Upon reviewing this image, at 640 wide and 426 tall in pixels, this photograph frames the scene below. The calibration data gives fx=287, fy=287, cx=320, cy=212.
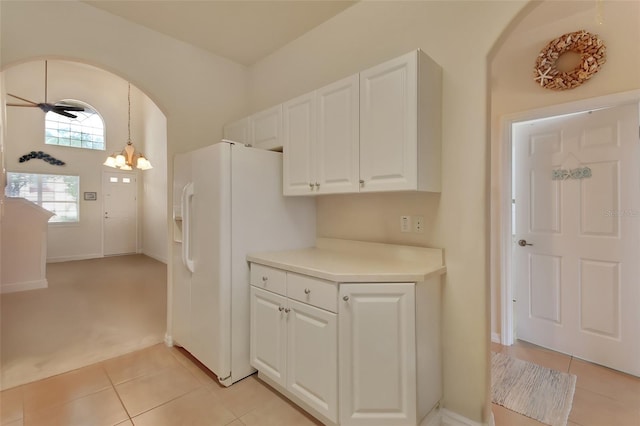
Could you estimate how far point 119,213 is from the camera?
25.1 feet

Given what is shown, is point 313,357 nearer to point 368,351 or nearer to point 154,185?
point 368,351

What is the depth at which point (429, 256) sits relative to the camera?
1832 mm

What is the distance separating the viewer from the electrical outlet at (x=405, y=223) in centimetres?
198

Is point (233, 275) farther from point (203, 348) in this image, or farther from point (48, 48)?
point (48, 48)

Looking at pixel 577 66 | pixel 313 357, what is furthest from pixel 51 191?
pixel 577 66

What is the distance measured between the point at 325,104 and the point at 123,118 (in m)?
7.82

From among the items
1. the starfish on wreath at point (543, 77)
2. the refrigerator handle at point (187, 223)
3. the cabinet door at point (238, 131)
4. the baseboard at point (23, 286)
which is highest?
the starfish on wreath at point (543, 77)

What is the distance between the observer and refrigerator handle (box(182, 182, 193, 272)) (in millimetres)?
2330

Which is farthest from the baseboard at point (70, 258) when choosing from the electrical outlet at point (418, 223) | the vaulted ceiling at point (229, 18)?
the electrical outlet at point (418, 223)

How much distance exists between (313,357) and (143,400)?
1.24 meters

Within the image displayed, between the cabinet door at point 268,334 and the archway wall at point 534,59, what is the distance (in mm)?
2071

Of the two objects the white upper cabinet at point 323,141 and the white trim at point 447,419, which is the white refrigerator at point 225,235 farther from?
the white trim at point 447,419

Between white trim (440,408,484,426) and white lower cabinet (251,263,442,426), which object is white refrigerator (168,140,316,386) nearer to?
white lower cabinet (251,263,442,426)

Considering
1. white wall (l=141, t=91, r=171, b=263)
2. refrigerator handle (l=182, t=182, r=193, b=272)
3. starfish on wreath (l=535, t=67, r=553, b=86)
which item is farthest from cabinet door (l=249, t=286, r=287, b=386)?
white wall (l=141, t=91, r=171, b=263)
